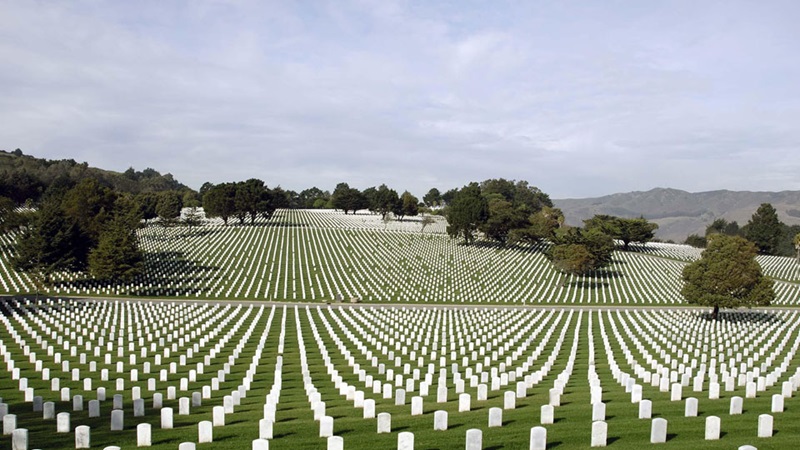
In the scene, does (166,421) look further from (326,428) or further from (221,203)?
(221,203)

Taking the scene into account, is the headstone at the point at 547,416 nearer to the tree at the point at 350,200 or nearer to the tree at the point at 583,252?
the tree at the point at 583,252

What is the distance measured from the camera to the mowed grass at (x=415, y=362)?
523 inches

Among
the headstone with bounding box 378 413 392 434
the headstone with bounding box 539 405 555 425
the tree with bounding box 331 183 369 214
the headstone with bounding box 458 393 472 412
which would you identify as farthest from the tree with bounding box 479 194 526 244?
the headstone with bounding box 378 413 392 434

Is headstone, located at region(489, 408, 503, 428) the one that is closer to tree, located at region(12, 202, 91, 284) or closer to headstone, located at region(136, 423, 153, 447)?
headstone, located at region(136, 423, 153, 447)

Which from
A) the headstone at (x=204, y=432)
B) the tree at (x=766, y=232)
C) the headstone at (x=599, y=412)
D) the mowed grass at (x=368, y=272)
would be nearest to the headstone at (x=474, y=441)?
the headstone at (x=599, y=412)

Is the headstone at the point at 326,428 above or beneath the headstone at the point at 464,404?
above

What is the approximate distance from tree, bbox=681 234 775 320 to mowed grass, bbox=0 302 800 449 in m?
1.48

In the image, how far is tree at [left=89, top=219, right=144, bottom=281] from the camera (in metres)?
57.3

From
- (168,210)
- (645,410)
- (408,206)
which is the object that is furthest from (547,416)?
(408,206)

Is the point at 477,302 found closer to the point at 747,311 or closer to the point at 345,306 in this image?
the point at 345,306

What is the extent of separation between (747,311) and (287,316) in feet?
116

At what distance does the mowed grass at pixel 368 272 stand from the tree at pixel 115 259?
4.71ft

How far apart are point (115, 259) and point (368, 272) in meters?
25.5

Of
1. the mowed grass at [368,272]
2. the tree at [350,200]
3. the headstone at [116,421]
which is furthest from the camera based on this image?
the tree at [350,200]
